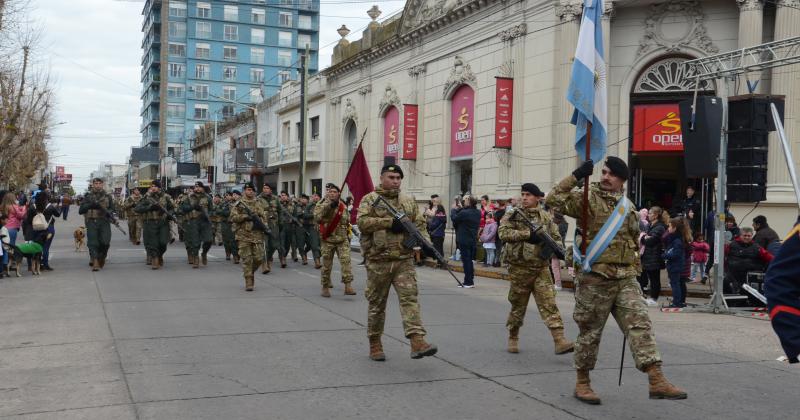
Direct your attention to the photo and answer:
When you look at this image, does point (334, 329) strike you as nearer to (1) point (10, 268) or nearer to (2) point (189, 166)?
(1) point (10, 268)

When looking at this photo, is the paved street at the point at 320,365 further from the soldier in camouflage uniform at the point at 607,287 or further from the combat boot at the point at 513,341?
the soldier in camouflage uniform at the point at 607,287

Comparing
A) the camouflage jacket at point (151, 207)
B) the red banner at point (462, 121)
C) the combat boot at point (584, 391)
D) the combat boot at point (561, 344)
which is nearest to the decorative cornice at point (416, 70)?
Result: the red banner at point (462, 121)

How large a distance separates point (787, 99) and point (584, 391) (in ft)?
45.8

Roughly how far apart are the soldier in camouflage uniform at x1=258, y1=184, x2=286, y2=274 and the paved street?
4172 millimetres

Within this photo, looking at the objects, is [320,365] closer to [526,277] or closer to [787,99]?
[526,277]

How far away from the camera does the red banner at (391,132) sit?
29522mm

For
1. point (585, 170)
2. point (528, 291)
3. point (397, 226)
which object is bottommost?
point (528, 291)

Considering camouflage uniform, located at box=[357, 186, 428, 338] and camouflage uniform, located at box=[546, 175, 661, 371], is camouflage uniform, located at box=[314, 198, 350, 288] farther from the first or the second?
camouflage uniform, located at box=[546, 175, 661, 371]

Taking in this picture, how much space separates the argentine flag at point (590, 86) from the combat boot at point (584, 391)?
1.88 meters

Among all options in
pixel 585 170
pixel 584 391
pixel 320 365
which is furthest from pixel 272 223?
pixel 585 170

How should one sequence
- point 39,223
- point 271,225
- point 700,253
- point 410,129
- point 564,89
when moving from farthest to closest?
point 410,129 < point 564,89 < point 271,225 < point 39,223 < point 700,253

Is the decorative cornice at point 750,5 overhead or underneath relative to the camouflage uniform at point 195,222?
overhead

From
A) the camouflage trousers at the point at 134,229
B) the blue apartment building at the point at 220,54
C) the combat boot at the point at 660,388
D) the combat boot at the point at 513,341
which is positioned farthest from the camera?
the blue apartment building at the point at 220,54

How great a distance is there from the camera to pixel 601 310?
212 inches
